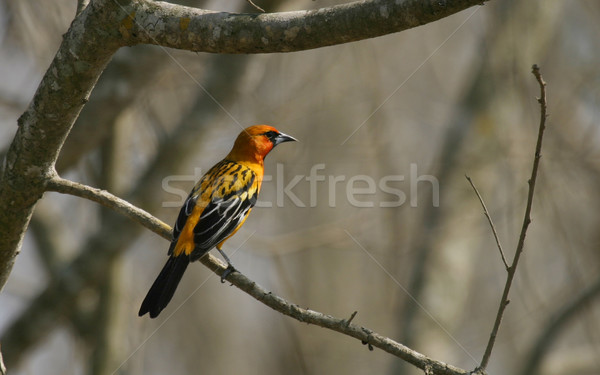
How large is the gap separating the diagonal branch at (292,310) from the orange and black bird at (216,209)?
0.53 metres

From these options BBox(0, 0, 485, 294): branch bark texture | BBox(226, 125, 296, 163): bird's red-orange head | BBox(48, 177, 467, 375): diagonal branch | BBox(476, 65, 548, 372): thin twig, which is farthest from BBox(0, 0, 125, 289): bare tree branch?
BBox(226, 125, 296, 163): bird's red-orange head

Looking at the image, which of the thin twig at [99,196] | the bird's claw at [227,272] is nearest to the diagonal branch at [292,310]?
the thin twig at [99,196]

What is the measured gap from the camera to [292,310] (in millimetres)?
3895

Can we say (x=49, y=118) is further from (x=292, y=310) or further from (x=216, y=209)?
(x=216, y=209)

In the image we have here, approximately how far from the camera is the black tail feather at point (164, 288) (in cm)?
511

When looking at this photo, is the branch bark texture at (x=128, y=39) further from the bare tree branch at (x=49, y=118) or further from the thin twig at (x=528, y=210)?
the thin twig at (x=528, y=210)

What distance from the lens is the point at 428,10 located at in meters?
2.93

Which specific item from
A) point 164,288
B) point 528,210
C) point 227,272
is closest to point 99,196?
point 227,272

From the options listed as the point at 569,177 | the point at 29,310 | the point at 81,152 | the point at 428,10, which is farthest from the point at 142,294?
the point at 428,10

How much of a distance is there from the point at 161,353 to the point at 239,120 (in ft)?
21.5

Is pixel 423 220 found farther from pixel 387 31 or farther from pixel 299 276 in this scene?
pixel 387 31

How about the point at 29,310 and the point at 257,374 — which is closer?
the point at 29,310

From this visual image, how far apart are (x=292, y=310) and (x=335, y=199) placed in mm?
8673

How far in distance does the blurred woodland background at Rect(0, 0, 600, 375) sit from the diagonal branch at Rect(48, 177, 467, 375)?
8.39ft
